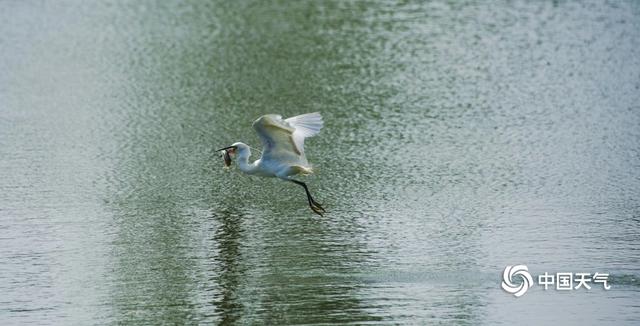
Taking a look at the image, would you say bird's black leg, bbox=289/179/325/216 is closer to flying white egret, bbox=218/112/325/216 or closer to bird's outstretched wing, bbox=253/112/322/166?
flying white egret, bbox=218/112/325/216

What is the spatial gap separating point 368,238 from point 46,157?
184 inches

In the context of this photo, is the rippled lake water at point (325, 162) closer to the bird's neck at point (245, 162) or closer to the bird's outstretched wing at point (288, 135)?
the bird's neck at point (245, 162)

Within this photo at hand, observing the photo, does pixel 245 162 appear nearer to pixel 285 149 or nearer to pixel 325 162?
pixel 285 149

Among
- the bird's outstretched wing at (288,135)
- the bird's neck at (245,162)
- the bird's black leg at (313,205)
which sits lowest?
the bird's black leg at (313,205)

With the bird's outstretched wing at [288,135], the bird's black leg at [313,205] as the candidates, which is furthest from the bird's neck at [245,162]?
the bird's black leg at [313,205]

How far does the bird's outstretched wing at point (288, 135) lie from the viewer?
1041 centimetres

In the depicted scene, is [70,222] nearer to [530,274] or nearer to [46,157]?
[46,157]

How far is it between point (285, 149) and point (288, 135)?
288 mm

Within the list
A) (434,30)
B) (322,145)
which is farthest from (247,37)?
(322,145)

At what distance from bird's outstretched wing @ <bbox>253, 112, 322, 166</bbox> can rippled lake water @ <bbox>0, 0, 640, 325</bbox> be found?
611 mm

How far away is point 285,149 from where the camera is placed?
1080 cm

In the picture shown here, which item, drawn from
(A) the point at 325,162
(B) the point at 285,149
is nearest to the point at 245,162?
(B) the point at 285,149

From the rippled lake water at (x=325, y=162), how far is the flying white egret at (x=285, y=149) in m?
0.45

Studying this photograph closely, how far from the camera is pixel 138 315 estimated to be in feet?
28.8
